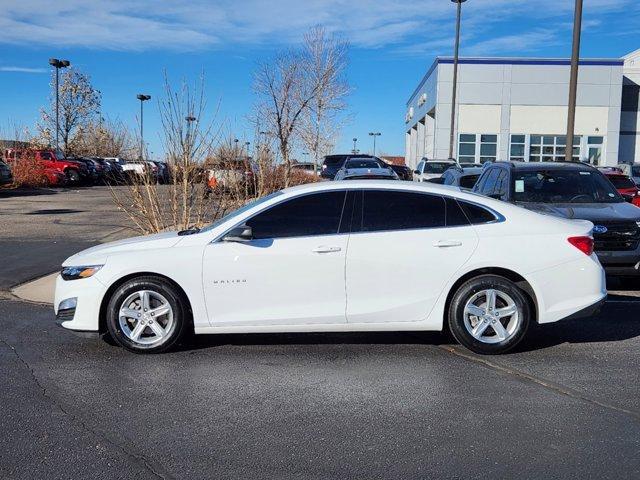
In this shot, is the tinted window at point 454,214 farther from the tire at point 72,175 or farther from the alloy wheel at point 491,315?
the tire at point 72,175

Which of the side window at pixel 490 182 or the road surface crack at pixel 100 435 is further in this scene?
the side window at pixel 490 182

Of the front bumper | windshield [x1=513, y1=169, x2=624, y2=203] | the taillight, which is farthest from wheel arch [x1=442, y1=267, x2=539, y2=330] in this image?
windshield [x1=513, y1=169, x2=624, y2=203]

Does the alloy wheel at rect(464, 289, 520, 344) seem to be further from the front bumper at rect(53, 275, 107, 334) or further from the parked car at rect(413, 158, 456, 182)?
the parked car at rect(413, 158, 456, 182)

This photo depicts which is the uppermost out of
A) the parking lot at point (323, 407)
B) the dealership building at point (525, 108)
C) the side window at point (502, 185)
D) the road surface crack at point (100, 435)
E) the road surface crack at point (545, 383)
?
the dealership building at point (525, 108)

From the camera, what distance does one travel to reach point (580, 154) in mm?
46719

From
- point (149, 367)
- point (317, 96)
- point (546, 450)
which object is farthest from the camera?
point (317, 96)

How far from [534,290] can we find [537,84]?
4222 cm

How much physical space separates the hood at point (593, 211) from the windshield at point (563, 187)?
0.82 feet

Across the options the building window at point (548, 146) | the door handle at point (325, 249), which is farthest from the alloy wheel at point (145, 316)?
the building window at point (548, 146)

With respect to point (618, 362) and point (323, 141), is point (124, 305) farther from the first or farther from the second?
point (323, 141)

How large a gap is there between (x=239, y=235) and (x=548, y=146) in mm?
43746

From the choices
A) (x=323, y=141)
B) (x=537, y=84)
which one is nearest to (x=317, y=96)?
(x=323, y=141)

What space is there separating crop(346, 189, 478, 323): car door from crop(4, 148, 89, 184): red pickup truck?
33.9 m

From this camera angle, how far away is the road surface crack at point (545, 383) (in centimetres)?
509
